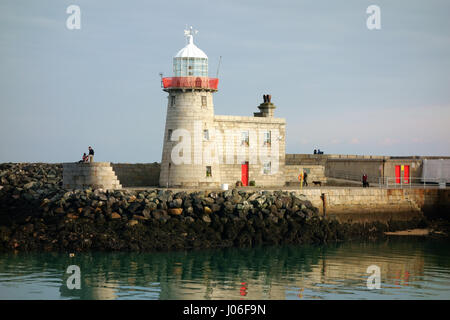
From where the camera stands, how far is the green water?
25.3 m

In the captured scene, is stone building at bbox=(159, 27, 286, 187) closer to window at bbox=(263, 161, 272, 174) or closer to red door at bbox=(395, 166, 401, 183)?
window at bbox=(263, 161, 272, 174)

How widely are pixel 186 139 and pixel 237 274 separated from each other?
12.5 m

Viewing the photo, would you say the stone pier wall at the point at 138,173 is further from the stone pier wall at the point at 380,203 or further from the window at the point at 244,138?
the stone pier wall at the point at 380,203

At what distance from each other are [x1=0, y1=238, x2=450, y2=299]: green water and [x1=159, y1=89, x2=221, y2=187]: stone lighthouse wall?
731 cm

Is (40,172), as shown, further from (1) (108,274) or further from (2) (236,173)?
(1) (108,274)

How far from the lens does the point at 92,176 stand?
37031mm

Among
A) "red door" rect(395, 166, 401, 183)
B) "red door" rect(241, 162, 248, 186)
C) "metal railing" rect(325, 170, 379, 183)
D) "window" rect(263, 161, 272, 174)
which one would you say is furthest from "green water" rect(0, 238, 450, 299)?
"metal railing" rect(325, 170, 379, 183)

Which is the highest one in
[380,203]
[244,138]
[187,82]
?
[187,82]

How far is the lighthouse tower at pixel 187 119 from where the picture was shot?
39469 mm

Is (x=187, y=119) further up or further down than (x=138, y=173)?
further up

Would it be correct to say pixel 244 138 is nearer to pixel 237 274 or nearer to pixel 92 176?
pixel 92 176

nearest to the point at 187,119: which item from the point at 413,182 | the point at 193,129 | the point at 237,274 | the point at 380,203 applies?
the point at 193,129
